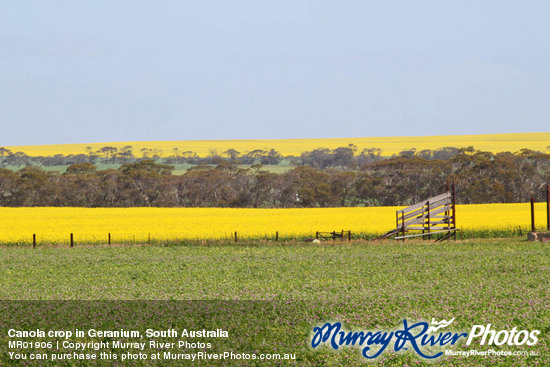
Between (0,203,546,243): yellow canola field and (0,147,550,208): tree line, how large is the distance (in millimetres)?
16641

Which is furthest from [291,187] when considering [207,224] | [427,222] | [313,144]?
[313,144]

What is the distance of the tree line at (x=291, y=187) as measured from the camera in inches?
3027

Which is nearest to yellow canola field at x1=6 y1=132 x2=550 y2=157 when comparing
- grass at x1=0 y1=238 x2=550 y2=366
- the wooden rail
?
the wooden rail

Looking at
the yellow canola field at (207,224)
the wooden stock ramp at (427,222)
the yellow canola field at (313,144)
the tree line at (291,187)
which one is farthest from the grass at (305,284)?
the yellow canola field at (313,144)

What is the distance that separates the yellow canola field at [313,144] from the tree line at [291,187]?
2617 inches

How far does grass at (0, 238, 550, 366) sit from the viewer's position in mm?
14734

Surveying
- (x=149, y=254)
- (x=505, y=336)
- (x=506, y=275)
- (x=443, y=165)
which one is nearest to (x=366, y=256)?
(x=506, y=275)

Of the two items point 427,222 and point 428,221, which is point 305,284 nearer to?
point 428,221

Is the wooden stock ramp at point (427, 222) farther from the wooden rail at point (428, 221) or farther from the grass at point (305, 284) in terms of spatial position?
the grass at point (305, 284)

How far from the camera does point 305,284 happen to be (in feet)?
69.6

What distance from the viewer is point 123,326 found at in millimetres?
15078

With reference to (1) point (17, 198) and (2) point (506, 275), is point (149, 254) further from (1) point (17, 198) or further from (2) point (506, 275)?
(1) point (17, 198)

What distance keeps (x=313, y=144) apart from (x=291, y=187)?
335 feet

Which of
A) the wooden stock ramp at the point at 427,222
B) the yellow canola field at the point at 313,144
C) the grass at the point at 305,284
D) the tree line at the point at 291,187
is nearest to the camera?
the grass at the point at 305,284
